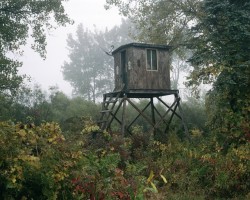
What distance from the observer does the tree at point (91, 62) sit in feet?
185

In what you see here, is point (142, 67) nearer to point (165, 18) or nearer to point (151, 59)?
point (151, 59)

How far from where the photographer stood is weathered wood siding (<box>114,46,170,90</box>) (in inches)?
685

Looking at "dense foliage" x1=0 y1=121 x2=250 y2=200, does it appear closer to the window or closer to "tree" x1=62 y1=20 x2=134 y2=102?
the window

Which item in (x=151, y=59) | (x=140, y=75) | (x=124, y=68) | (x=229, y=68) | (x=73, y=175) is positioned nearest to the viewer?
(x=73, y=175)

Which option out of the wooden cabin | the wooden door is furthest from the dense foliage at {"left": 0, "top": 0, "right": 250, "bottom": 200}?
the wooden door

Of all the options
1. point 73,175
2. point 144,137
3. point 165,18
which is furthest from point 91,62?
point 73,175

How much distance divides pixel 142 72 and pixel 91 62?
42.6 metres

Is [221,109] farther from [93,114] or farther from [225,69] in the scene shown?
[93,114]

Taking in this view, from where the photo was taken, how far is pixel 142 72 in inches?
696

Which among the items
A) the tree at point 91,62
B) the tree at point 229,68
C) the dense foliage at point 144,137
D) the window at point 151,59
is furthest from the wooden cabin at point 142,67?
the tree at point 91,62

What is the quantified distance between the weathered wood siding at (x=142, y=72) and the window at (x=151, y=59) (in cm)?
23

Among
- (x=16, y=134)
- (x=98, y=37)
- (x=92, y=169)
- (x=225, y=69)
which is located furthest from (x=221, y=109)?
(x=98, y=37)

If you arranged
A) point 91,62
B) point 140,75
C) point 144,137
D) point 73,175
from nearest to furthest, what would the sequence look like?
point 73,175
point 144,137
point 140,75
point 91,62

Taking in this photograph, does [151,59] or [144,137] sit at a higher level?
[151,59]
